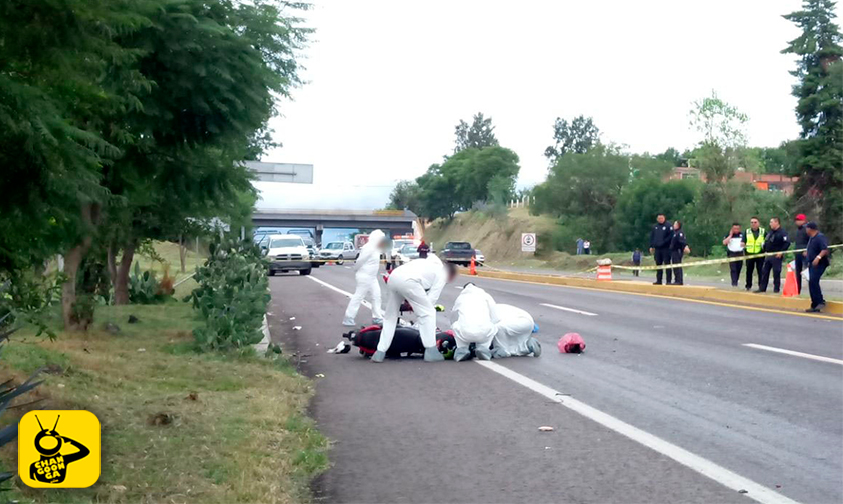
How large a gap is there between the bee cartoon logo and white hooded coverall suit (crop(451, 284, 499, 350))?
960cm

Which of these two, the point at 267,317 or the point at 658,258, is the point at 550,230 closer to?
the point at 658,258

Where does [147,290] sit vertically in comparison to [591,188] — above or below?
below

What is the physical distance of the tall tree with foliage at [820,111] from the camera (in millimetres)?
53375

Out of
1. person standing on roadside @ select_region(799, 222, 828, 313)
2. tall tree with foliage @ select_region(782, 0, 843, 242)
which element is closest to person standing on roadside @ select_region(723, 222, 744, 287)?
person standing on roadside @ select_region(799, 222, 828, 313)

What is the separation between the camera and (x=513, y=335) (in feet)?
43.2

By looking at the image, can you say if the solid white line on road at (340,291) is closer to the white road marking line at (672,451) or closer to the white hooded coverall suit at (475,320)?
the white hooded coverall suit at (475,320)

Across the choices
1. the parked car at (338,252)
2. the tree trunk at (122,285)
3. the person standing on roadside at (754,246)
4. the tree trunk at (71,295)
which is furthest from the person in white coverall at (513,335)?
the parked car at (338,252)

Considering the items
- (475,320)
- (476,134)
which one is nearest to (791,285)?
(475,320)

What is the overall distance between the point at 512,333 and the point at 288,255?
31287 mm

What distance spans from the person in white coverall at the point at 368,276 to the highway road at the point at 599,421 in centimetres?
178

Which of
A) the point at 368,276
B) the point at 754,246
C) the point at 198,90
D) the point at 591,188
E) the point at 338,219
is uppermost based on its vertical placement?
the point at 591,188

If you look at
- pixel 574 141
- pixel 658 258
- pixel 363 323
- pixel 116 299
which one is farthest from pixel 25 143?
pixel 574 141

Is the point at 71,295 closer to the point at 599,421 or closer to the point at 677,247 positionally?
the point at 599,421

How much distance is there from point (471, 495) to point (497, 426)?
2.17 meters
